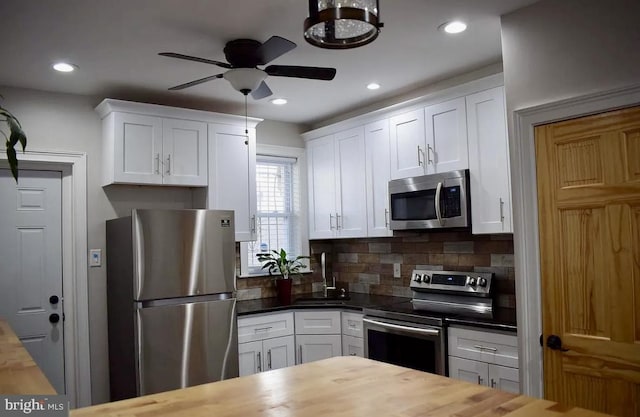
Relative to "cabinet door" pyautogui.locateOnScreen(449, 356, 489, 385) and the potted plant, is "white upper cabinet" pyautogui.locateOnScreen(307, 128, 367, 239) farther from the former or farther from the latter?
"cabinet door" pyautogui.locateOnScreen(449, 356, 489, 385)

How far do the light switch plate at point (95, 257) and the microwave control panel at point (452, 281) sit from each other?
95.7 inches

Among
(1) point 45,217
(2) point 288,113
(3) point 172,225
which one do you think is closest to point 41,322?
(1) point 45,217

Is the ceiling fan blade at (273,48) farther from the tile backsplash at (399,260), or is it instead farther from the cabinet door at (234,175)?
the tile backsplash at (399,260)

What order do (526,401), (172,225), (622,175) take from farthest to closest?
1. (172,225)
2. (622,175)
3. (526,401)

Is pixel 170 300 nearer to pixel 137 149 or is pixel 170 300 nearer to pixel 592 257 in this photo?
pixel 137 149

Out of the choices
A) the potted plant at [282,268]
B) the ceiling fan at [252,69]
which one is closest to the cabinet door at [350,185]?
the potted plant at [282,268]

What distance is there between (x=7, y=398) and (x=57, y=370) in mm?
3243

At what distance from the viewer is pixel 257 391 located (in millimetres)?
1560

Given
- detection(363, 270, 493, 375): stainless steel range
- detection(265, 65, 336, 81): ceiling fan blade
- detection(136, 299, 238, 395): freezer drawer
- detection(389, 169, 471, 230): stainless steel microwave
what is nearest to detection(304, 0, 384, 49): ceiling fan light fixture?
detection(265, 65, 336, 81): ceiling fan blade

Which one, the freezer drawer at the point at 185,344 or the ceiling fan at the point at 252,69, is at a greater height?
the ceiling fan at the point at 252,69

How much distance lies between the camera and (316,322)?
169 inches

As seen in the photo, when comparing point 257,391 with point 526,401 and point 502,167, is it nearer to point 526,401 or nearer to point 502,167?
point 526,401

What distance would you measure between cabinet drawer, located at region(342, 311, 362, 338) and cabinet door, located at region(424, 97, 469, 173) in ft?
4.26

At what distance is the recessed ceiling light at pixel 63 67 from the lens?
3273 millimetres
